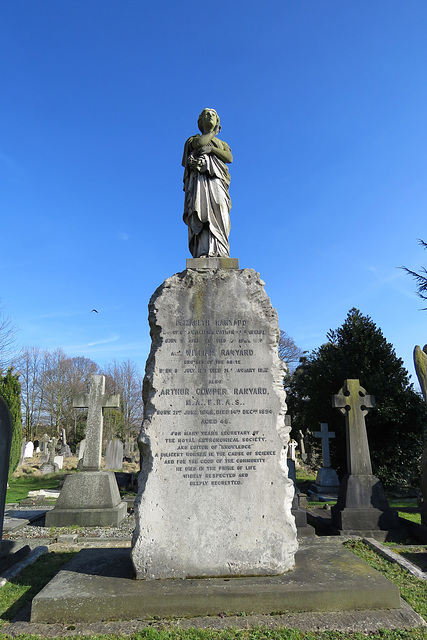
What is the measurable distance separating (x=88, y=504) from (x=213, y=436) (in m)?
5.93

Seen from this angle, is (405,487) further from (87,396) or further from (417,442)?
(87,396)

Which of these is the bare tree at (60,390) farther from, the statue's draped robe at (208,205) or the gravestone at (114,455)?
the statue's draped robe at (208,205)

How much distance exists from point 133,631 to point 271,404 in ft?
7.81

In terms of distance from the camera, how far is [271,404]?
4535 mm

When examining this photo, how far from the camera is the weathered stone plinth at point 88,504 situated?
8.62 m

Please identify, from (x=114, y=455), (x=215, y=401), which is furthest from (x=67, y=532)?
(x=114, y=455)

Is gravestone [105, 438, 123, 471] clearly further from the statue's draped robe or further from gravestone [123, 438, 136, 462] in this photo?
the statue's draped robe

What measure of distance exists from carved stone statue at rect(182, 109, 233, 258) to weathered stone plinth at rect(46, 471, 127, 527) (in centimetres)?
599

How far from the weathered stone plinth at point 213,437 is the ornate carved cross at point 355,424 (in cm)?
497

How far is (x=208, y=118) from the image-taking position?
6.08 meters

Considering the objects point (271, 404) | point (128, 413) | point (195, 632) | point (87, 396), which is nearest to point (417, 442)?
point (87, 396)

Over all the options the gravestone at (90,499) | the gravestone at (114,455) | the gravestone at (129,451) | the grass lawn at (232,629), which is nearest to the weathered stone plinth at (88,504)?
the gravestone at (90,499)

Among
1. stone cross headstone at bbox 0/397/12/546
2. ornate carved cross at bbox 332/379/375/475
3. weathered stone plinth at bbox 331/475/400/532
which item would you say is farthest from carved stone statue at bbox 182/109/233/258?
weathered stone plinth at bbox 331/475/400/532

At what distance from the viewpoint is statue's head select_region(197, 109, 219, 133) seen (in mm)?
6073
